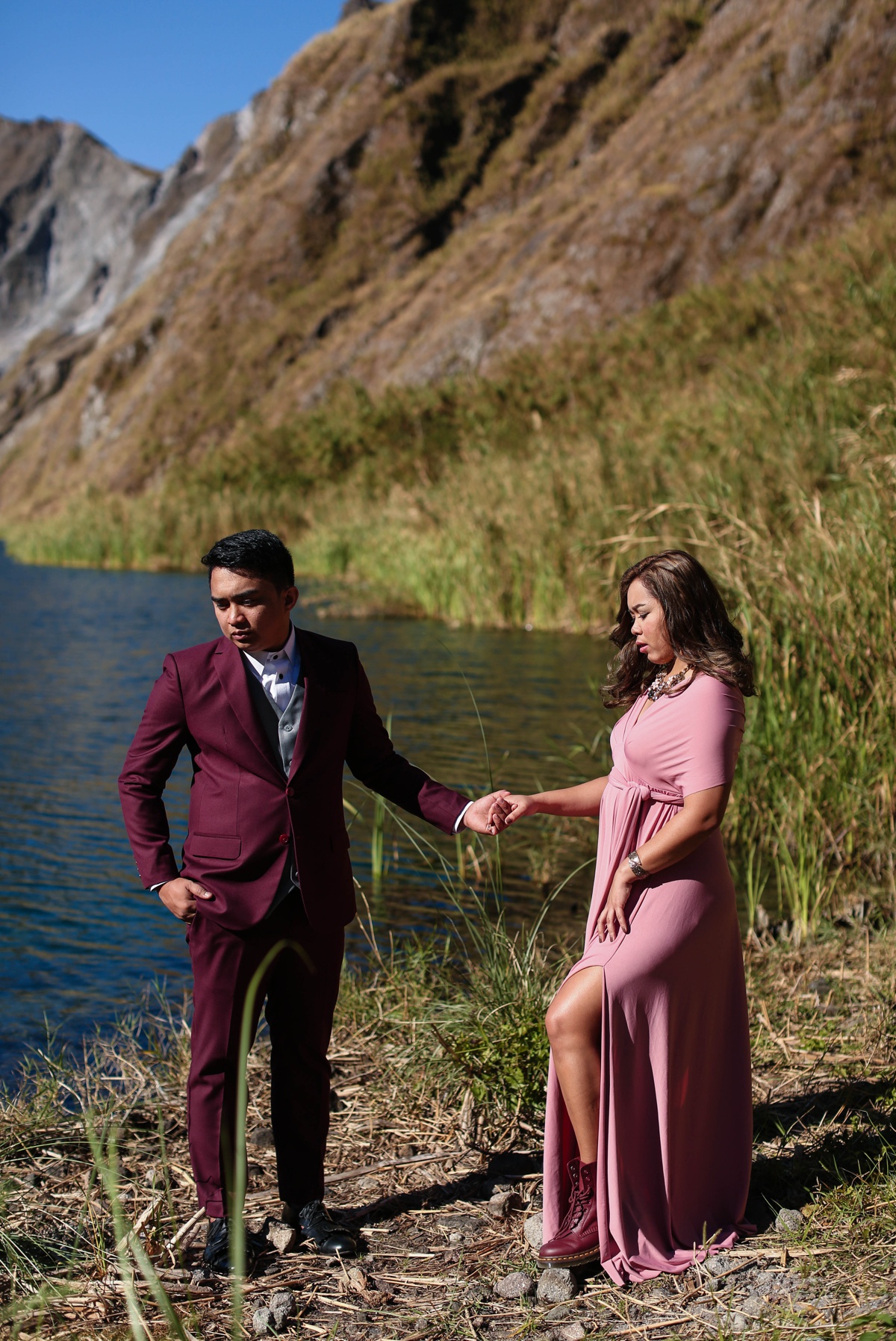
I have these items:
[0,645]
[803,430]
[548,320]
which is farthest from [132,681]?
[548,320]

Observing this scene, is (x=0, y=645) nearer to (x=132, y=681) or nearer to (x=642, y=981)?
(x=132, y=681)

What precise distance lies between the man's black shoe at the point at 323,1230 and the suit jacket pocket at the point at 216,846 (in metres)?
0.90

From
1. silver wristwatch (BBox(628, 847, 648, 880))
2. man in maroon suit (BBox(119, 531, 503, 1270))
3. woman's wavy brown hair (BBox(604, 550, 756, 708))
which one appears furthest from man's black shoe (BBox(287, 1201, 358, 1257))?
woman's wavy brown hair (BBox(604, 550, 756, 708))

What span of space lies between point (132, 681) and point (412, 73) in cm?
5427

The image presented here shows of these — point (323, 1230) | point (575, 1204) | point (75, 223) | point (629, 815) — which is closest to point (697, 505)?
point (629, 815)

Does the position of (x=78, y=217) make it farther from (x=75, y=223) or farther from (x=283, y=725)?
(x=283, y=725)

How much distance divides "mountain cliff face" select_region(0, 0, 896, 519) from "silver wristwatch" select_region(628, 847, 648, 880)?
2747cm

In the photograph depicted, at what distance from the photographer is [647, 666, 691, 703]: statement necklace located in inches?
105

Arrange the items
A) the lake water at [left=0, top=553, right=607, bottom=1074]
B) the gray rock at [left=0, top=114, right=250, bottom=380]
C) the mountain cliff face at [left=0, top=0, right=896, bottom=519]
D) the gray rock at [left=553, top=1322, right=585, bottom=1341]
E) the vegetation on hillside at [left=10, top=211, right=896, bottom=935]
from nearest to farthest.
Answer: the gray rock at [left=553, top=1322, right=585, bottom=1341]
the vegetation on hillside at [left=10, top=211, right=896, bottom=935]
the lake water at [left=0, top=553, right=607, bottom=1074]
the mountain cliff face at [left=0, top=0, right=896, bottom=519]
the gray rock at [left=0, top=114, right=250, bottom=380]

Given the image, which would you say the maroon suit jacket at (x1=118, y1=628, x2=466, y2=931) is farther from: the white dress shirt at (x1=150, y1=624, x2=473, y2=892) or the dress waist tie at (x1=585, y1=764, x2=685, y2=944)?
the dress waist tie at (x1=585, y1=764, x2=685, y2=944)

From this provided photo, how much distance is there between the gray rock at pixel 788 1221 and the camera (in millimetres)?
2674

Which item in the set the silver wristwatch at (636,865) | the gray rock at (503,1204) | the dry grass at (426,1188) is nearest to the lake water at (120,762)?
the dry grass at (426,1188)

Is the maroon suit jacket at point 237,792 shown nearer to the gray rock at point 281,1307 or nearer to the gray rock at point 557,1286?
the gray rock at point 281,1307

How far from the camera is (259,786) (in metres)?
2.78
